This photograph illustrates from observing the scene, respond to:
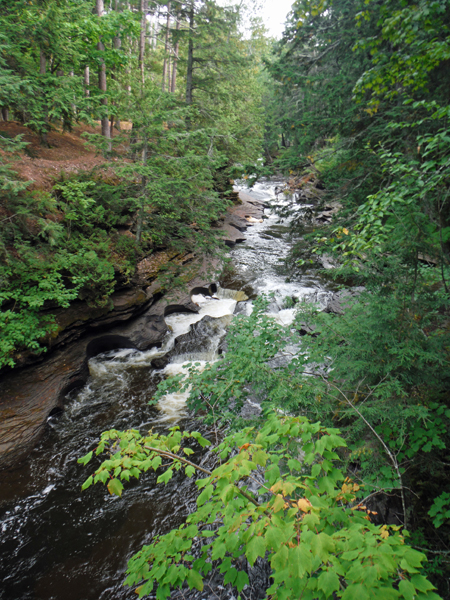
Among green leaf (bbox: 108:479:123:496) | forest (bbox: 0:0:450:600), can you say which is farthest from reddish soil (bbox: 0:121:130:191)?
green leaf (bbox: 108:479:123:496)

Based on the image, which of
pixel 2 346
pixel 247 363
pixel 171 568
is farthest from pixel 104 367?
pixel 171 568

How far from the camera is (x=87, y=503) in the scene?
17.1 feet

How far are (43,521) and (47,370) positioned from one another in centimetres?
339

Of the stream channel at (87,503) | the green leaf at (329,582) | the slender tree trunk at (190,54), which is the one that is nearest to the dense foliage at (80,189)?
the stream channel at (87,503)

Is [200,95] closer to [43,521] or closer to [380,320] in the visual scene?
[380,320]

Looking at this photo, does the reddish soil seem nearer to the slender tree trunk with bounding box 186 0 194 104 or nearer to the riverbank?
the riverbank

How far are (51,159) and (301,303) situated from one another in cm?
1109

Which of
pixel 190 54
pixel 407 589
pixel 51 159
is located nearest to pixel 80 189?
pixel 51 159

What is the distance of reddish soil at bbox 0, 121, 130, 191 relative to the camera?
8500 millimetres

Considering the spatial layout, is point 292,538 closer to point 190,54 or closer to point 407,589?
point 407,589

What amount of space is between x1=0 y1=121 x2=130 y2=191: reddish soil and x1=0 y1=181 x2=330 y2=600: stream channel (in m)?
5.67

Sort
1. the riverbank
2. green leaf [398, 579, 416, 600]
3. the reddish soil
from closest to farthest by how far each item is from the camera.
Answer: green leaf [398, 579, 416, 600] → the riverbank → the reddish soil

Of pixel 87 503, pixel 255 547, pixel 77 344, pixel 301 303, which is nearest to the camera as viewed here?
pixel 255 547

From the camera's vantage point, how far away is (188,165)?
8.50m
